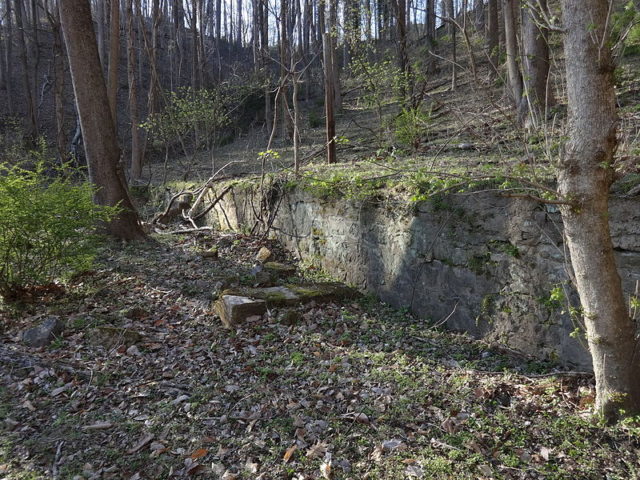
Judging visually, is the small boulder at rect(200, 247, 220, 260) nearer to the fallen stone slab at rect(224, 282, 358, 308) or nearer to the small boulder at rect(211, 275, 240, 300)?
the small boulder at rect(211, 275, 240, 300)

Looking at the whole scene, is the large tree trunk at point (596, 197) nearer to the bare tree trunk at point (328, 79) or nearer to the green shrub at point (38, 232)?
the green shrub at point (38, 232)

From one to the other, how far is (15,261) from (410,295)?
4485mm

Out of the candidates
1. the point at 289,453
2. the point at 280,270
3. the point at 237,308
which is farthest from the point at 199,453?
the point at 280,270

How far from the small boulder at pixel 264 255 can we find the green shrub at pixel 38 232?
2312 mm

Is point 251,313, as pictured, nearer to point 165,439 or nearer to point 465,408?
point 165,439

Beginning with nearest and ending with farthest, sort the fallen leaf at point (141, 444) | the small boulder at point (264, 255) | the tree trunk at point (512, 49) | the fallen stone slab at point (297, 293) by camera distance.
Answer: the fallen leaf at point (141, 444) < the fallen stone slab at point (297, 293) < the small boulder at point (264, 255) < the tree trunk at point (512, 49)

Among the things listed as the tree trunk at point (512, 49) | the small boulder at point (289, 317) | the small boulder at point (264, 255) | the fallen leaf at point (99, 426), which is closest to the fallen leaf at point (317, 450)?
the fallen leaf at point (99, 426)

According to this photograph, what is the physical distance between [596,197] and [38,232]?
5404 millimetres

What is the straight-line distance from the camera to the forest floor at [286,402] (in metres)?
2.81

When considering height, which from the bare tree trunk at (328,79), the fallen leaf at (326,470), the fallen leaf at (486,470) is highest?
the bare tree trunk at (328,79)

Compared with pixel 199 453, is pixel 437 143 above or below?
above

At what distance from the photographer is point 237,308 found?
4820 mm

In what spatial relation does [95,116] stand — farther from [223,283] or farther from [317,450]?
[317,450]

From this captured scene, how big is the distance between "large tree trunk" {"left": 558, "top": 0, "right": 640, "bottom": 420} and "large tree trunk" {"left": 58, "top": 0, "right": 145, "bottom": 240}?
6.34m
